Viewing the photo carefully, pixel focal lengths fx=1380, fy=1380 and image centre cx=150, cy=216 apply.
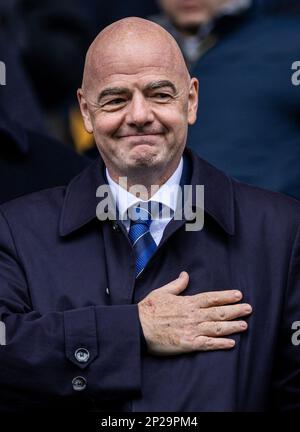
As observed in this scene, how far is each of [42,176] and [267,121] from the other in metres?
0.77

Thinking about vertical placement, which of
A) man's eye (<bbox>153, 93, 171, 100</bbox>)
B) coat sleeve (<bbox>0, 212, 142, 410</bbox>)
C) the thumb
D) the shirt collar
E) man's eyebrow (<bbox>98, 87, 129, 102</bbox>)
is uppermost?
man's eyebrow (<bbox>98, 87, 129, 102</bbox>)

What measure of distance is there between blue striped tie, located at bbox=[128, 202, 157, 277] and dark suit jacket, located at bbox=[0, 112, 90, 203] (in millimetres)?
696

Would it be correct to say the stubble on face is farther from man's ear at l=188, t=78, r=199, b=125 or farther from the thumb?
the thumb

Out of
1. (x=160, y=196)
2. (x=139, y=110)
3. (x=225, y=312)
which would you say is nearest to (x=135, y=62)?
(x=139, y=110)

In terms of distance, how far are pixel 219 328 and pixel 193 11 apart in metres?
1.79

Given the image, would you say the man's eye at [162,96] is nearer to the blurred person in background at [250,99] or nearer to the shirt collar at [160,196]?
the shirt collar at [160,196]

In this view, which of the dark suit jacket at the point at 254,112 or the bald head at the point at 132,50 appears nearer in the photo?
the bald head at the point at 132,50

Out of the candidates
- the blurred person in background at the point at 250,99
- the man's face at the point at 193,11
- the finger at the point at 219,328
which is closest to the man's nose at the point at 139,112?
the finger at the point at 219,328

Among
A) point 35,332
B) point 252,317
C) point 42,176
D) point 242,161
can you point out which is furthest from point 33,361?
point 242,161

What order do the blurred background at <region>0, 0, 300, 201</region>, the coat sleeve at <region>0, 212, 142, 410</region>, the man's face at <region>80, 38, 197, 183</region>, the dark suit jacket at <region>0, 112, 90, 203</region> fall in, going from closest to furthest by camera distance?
the coat sleeve at <region>0, 212, 142, 410</region> < the man's face at <region>80, 38, 197, 183</region> < the dark suit jacket at <region>0, 112, 90, 203</region> < the blurred background at <region>0, 0, 300, 201</region>

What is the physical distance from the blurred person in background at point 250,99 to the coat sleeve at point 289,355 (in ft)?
2.98

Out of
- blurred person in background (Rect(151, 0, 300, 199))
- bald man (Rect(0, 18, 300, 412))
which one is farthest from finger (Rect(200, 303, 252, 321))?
blurred person in background (Rect(151, 0, 300, 199))

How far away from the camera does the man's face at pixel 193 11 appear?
482 cm

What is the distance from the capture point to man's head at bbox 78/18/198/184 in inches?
135
